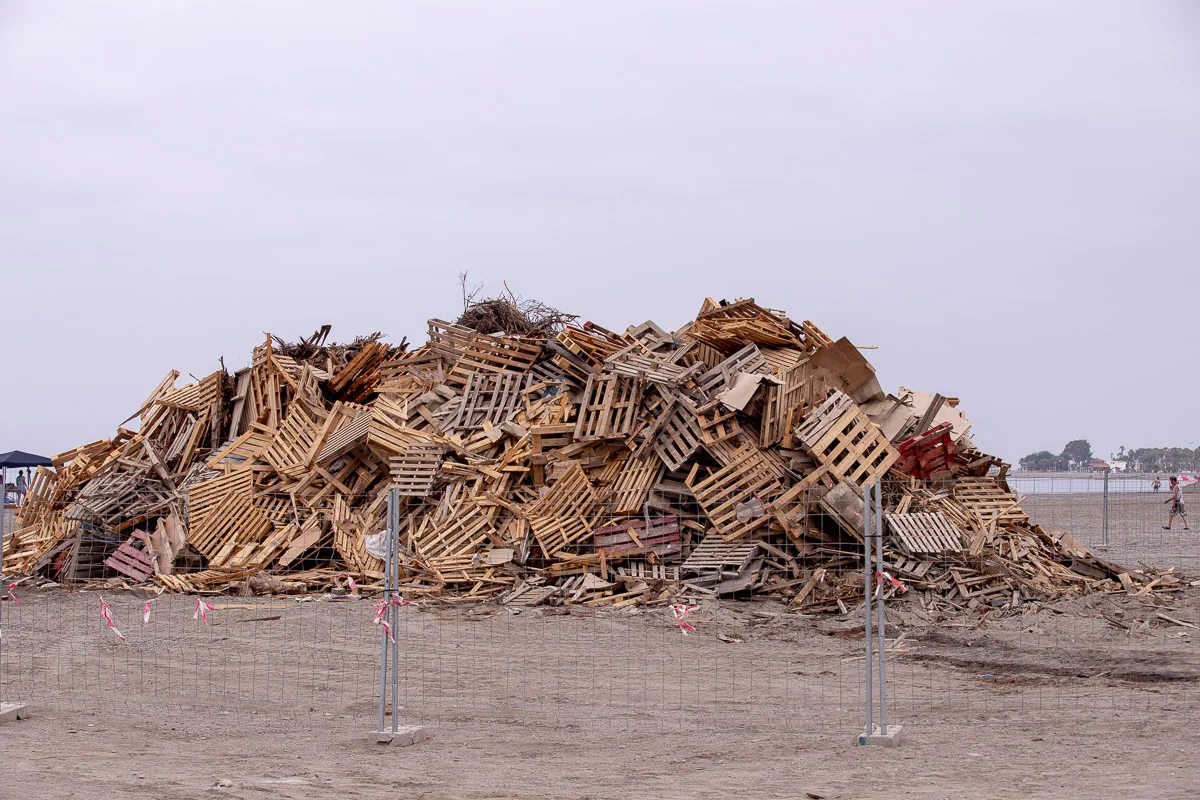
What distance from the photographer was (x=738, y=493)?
645 inches

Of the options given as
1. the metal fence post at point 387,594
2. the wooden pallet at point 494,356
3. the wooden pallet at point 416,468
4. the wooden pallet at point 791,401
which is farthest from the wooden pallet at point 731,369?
the metal fence post at point 387,594

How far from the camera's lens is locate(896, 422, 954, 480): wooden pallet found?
679 inches

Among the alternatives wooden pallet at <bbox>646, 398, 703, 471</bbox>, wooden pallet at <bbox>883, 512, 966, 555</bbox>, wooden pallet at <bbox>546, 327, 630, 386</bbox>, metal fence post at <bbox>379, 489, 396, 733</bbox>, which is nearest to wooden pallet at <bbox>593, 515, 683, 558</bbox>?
wooden pallet at <bbox>646, 398, 703, 471</bbox>

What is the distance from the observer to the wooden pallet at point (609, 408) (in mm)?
17562

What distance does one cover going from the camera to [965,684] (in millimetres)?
10742

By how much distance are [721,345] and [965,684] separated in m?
8.48

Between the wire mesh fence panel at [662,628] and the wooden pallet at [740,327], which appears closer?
the wire mesh fence panel at [662,628]

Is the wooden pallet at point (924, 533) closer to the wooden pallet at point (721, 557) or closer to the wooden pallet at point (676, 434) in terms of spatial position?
the wooden pallet at point (721, 557)

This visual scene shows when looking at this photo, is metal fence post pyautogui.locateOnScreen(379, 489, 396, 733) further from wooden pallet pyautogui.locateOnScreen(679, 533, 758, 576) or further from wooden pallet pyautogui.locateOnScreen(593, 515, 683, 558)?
wooden pallet pyautogui.locateOnScreen(593, 515, 683, 558)

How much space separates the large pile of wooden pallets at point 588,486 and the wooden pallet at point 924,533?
0.12 ft

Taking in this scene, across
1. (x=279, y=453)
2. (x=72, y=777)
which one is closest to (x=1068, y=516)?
(x=279, y=453)

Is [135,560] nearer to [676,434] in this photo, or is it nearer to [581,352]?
[581,352]

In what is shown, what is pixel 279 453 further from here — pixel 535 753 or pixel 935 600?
pixel 535 753

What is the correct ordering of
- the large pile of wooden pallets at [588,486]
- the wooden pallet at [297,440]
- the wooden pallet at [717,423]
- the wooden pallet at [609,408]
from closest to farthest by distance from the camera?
1. the large pile of wooden pallets at [588,486]
2. the wooden pallet at [717,423]
3. the wooden pallet at [609,408]
4. the wooden pallet at [297,440]
